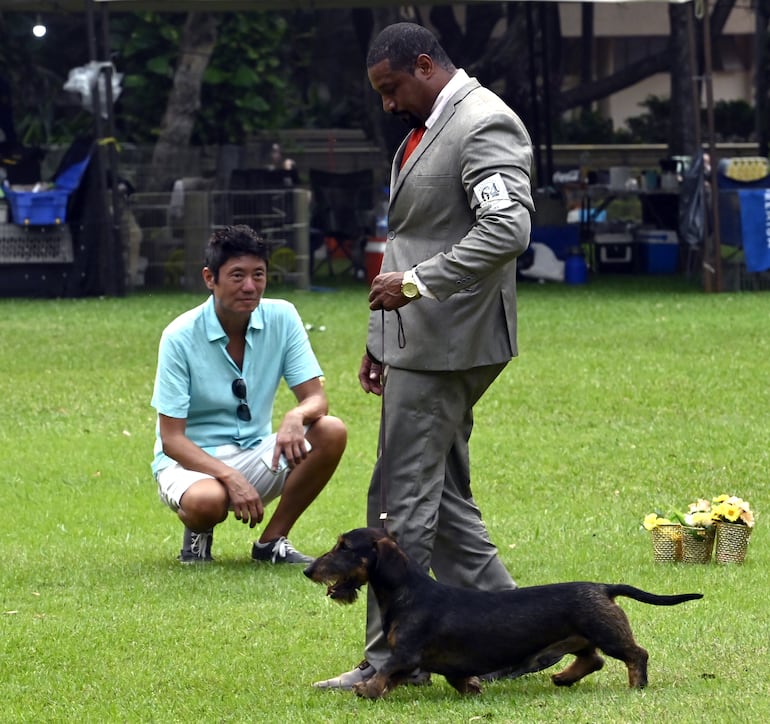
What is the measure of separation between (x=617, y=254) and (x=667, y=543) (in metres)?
13.8

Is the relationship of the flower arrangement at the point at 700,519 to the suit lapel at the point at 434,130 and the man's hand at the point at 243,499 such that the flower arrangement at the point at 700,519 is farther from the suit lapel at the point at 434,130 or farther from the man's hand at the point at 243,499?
the suit lapel at the point at 434,130

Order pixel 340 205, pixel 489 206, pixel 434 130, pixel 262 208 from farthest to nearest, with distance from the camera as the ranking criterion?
pixel 340 205, pixel 262 208, pixel 434 130, pixel 489 206

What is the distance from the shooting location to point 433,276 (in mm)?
4137

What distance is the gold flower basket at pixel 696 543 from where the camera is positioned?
5973mm

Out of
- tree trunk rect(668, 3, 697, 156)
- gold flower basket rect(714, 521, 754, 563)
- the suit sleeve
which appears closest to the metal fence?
tree trunk rect(668, 3, 697, 156)

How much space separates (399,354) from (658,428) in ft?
16.0

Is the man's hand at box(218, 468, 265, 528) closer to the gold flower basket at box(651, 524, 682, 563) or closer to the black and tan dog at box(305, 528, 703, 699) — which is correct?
the gold flower basket at box(651, 524, 682, 563)

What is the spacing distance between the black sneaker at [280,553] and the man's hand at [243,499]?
1.13 feet

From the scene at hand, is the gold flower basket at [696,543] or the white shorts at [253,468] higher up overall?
the white shorts at [253,468]

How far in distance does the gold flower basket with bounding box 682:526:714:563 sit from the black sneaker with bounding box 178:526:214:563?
1.77 meters

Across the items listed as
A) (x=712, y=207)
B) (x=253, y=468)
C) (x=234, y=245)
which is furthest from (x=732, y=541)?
(x=712, y=207)

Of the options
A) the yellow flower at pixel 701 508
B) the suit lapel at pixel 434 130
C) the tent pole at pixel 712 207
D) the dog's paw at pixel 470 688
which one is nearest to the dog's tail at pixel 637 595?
the dog's paw at pixel 470 688

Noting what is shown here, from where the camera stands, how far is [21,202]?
16078mm

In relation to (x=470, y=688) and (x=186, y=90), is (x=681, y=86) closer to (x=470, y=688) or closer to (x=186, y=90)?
(x=186, y=90)
